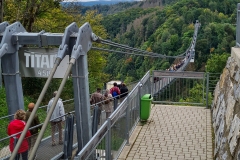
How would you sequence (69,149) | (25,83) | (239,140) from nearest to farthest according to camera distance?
(239,140), (69,149), (25,83)

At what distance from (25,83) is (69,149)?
9.58 meters

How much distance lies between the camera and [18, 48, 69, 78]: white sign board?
580cm

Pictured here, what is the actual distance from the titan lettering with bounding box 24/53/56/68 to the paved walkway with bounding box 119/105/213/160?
8.90 feet

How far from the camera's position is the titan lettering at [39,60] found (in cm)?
594

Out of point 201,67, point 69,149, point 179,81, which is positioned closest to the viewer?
point 69,149

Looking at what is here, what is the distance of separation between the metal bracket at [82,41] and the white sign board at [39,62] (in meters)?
0.33

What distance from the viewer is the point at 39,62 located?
6.04m

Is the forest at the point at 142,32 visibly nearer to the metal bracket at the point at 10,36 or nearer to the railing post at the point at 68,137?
the railing post at the point at 68,137

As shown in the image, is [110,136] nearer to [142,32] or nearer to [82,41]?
[82,41]

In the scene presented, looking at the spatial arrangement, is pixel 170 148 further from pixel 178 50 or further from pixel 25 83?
pixel 178 50

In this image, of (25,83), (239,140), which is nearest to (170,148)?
(239,140)

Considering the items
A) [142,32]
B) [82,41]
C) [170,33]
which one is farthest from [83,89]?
[142,32]

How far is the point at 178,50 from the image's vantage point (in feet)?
284

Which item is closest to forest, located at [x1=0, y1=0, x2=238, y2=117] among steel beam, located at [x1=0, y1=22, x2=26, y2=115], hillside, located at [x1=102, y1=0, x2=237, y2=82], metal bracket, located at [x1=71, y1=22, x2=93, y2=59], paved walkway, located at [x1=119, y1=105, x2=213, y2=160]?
hillside, located at [x1=102, y1=0, x2=237, y2=82]
